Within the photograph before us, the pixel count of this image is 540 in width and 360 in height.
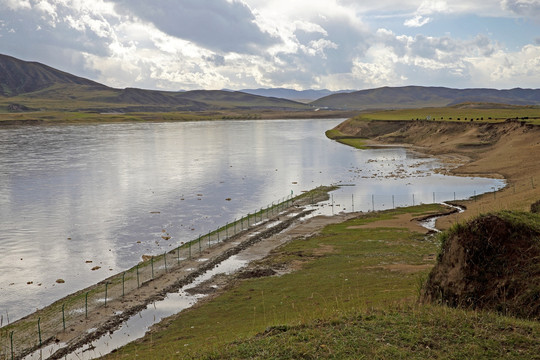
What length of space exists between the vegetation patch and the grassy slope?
62.6 inches

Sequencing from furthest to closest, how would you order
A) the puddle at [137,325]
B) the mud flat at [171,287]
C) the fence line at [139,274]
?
the fence line at [139,274]
the mud flat at [171,287]
the puddle at [137,325]

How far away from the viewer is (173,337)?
25.3m

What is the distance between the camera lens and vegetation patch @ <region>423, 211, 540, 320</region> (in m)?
16.3

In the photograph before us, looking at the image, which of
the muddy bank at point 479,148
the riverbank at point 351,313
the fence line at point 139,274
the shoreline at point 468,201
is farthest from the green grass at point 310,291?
the muddy bank at point 479,148

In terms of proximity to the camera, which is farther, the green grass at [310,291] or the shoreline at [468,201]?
the shoreline at [468,201]

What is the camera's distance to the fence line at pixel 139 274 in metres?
26.9

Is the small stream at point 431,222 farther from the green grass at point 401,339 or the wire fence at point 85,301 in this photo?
the green grass at point 401,339

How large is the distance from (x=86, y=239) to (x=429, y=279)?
3552 centimetres

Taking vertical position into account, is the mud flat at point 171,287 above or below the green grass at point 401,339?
below

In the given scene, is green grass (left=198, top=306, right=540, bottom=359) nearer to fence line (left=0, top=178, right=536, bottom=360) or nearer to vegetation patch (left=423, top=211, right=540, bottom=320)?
vegetation patch (left=423, top=211, right=540, bottom=320)

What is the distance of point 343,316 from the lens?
630 inches

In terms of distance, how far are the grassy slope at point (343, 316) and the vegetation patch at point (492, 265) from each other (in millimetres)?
1591

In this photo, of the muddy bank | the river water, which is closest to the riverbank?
the muddy bank

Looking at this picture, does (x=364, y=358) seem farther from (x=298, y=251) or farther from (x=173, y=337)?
(x=298, y=251)
